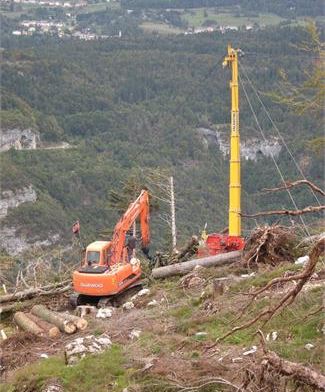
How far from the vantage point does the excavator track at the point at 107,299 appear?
14734 millimetres

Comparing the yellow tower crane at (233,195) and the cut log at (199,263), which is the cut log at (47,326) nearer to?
the cut log at (199,263)

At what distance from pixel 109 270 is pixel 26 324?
2.53 meters

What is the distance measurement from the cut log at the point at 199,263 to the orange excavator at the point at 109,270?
2.00ft

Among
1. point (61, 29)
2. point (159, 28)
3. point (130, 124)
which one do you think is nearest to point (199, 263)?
point (130, 124)

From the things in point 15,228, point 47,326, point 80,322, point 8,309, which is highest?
point 80,322

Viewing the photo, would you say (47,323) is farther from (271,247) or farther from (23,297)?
(271,247)

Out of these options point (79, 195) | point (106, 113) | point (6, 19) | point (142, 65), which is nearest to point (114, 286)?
point (79, 195)

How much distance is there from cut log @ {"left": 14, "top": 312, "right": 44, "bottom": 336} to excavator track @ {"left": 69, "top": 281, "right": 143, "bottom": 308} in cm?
152

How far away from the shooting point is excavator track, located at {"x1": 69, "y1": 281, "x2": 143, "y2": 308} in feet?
48.3

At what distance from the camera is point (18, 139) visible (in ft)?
277

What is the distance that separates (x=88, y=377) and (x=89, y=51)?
127806mm

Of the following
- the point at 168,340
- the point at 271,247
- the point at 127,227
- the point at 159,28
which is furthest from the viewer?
the point at 159,28

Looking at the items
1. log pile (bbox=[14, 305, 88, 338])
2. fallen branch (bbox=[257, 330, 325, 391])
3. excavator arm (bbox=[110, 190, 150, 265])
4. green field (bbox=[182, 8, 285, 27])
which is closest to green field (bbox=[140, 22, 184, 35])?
green field (bbox=[182, 8, 285, 27])

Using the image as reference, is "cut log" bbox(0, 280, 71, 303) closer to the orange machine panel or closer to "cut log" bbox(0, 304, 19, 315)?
"cut log" bbox(0, 304, 19, 315)
